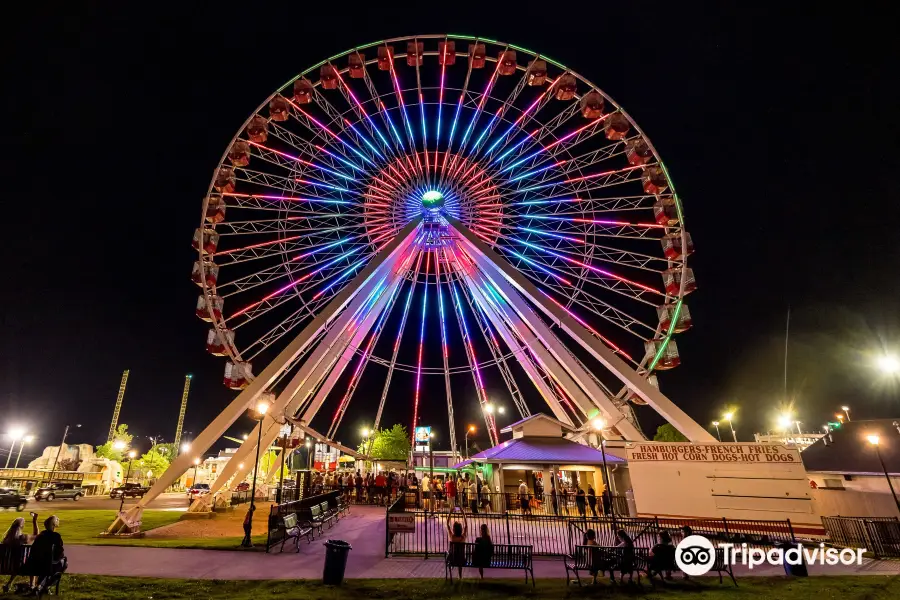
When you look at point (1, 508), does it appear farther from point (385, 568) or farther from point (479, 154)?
point (479, 154)

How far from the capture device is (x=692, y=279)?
21.3 meters

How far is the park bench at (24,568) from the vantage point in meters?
7.98

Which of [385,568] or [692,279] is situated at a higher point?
[692,279]

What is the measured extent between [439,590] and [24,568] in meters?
7.61

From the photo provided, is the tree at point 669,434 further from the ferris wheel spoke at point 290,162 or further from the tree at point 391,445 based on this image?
the ferris wheel spoke at point 290,162

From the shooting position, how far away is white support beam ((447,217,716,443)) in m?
16.8

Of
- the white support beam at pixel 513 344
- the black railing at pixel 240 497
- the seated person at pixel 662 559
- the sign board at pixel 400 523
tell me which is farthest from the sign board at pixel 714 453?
the black railing at pixel 240 497

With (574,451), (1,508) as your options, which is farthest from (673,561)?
(1,508)

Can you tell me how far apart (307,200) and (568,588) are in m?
19.7

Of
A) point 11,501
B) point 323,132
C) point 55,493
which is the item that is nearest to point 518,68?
point 323,132

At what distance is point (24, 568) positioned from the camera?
802cm

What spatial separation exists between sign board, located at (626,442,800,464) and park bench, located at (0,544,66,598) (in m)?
15.1

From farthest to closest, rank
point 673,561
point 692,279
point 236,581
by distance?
point 692,279, point 673,561, point 236,581

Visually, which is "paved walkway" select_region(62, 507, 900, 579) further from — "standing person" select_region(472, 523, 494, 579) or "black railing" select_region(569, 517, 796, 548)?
"black railing" select_region(569, 517, 796, 548)
